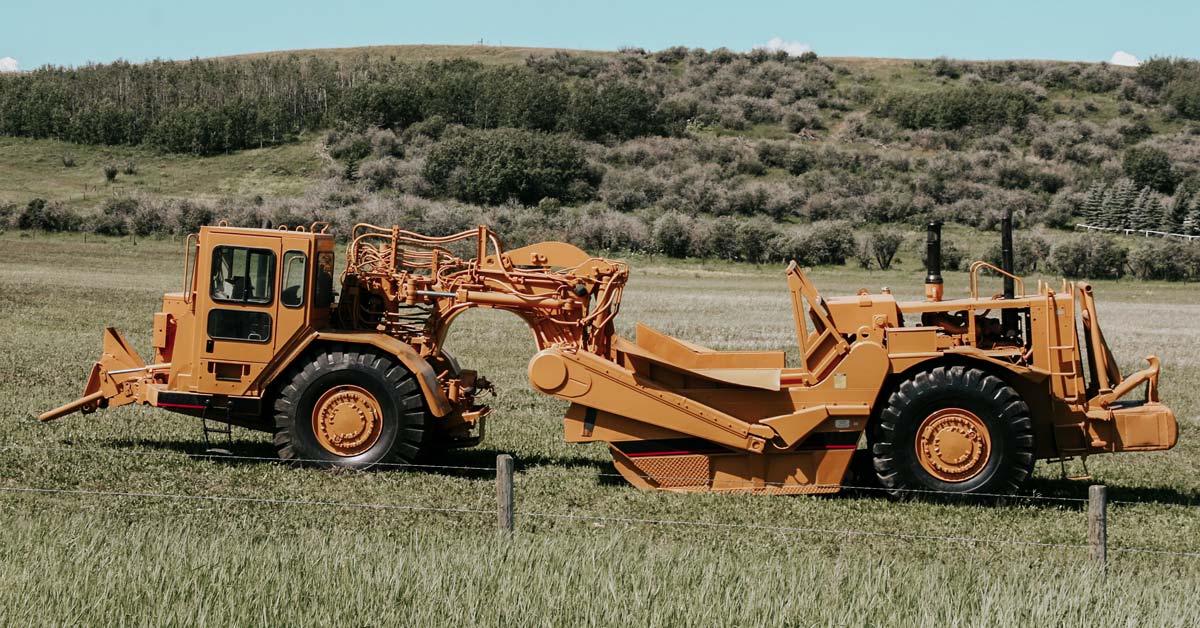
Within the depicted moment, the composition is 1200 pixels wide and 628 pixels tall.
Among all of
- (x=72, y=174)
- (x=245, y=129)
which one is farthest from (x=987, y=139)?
(x=72, y=174)

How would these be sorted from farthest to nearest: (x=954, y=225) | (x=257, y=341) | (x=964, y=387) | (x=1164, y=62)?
(x=1164, y=62) < (x=954, y=225) < (x=257, y=341) < (x=964, y=387)

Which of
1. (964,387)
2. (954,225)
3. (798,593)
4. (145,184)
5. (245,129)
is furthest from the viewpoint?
(245,129)

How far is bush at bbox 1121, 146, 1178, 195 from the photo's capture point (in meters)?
81.6

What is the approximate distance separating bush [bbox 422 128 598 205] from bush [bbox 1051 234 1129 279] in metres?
31.2

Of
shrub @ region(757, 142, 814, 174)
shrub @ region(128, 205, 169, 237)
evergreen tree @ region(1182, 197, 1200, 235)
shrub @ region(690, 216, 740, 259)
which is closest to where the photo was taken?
shrub @ region(690, 216, 740, 259)

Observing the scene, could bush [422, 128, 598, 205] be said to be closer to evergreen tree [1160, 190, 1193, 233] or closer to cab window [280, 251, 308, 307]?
evergreen tree [1160, 190, 1193, 233]

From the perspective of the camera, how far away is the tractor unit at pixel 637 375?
37.9 feet

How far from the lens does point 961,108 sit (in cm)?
10088

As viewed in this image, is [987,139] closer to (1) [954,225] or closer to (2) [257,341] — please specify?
(1) [954,225]

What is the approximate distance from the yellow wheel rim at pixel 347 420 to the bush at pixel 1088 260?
162ft

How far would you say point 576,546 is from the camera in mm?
8750

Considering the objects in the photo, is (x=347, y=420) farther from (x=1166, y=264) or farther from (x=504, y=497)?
(x=1166, y=264)

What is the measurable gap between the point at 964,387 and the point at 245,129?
88903mm

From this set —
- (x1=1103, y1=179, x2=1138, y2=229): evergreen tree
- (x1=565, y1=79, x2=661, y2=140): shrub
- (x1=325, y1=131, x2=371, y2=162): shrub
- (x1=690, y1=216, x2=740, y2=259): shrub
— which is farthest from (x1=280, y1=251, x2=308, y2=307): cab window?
(x1=565, y1=79, x2=661, y2=140): shrub
